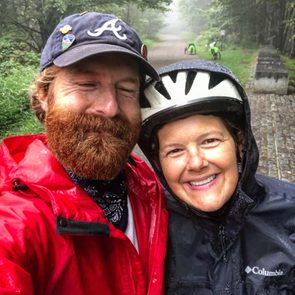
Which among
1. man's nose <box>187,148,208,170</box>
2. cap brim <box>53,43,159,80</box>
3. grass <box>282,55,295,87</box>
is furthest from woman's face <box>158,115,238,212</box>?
grass <box>282,55,295,87</box>

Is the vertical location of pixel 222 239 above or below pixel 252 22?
below

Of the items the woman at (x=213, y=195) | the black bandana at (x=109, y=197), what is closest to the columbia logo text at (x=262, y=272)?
the woman at (x=213, y=195)

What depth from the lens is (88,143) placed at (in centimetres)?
189

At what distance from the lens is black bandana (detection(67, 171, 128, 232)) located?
189 centimetres

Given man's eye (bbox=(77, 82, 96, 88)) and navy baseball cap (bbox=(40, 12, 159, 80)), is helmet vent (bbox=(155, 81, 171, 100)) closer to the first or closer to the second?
navy baseball cap (bbox=(40, 12, 159, 80))

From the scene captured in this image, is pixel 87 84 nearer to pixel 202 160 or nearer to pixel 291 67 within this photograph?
pixel 202 160

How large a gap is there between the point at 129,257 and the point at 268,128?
8026 mm

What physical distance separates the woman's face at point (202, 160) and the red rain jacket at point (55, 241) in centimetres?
43

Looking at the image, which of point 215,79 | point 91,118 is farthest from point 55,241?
point 215,79

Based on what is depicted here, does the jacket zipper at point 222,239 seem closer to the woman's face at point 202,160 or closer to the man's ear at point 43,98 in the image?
the woman's face at point 202,160

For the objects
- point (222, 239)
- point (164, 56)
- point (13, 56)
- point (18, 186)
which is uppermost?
point (18, 186)

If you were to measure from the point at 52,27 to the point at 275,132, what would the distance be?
1492 cm

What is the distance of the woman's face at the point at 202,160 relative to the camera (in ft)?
6.80

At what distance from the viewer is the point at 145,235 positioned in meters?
1.98
